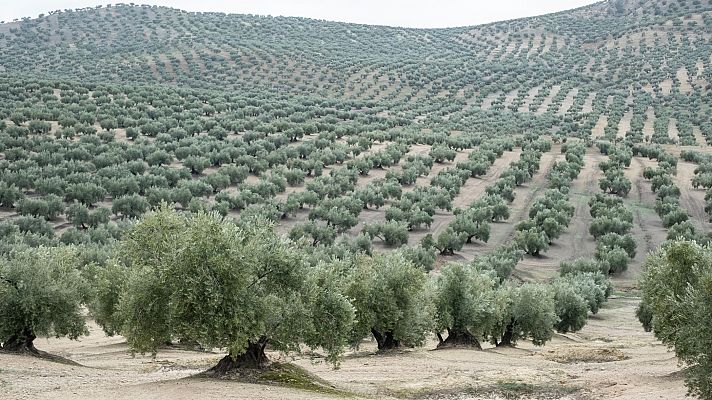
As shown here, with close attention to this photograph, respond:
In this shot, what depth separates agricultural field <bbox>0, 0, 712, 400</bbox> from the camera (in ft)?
90.5

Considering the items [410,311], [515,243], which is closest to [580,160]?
[515,243]

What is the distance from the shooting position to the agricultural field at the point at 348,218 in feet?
90.5

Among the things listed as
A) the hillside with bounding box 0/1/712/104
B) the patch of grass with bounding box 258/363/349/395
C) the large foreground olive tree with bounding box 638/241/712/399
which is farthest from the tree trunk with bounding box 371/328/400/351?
the hillside with bounding box 0/1/712/104

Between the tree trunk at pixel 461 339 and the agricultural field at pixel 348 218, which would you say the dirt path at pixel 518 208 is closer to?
the agricultural field at pixel 348 218

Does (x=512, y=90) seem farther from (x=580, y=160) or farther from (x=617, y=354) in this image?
(x=617, y=354)

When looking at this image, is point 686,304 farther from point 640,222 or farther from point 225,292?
point 640,222

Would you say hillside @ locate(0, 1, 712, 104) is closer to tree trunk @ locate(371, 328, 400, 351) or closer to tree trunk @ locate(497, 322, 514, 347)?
tree trunk @ locate(497, 322, 514, 347)

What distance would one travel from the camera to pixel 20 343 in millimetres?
33125

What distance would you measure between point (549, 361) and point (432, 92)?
417 feet

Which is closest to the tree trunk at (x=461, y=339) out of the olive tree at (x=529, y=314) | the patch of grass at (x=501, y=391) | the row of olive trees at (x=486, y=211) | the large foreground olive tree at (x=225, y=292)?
the olive tree at (x=529, y=314)

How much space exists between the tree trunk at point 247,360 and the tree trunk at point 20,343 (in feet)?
33.1

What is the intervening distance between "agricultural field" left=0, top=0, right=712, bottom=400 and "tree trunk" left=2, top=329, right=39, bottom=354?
0.10 meters

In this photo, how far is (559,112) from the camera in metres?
148

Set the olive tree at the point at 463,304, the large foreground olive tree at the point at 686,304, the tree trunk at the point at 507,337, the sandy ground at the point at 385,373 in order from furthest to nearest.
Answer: the tree trunk at the point at 507,337, the olive tree at the point at 463,304, the sandy ground at the point at 385,373, the large foreground olive tree at the point at 686,304
